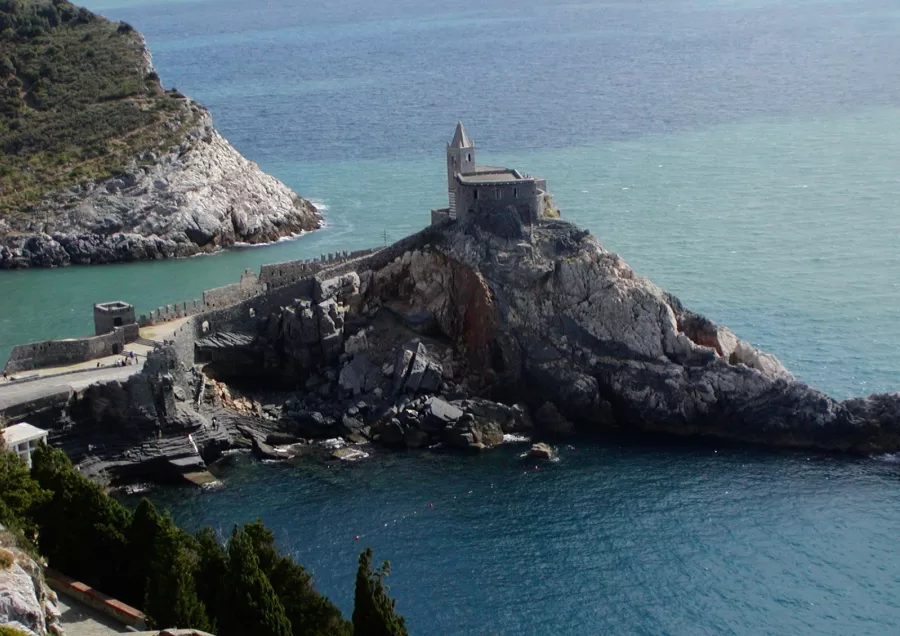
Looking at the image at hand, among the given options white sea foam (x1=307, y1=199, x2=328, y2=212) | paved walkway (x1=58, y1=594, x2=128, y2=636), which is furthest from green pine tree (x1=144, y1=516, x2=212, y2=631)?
white sea foam (x1=307, y1=199, x2=328, y2=212)

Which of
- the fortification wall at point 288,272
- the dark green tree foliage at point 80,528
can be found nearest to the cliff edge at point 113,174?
the fortification wall at point 288,272

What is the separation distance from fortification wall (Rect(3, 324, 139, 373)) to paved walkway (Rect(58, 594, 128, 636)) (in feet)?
86.4

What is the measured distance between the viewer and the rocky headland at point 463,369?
64.8 m

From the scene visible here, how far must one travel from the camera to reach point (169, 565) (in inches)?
1715

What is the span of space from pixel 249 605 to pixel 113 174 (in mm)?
66659

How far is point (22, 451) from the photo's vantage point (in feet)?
190

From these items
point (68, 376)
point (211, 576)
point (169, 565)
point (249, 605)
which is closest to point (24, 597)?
point (169, 565)

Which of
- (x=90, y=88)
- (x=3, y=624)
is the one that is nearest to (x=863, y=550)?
(x=3, y=624)

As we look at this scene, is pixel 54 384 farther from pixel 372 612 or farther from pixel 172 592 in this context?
pixel 372 612

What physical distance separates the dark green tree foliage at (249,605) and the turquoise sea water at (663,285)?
29.4ft

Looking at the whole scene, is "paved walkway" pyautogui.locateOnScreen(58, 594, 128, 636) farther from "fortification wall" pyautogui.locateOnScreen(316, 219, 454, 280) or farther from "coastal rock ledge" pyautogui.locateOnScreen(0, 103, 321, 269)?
"coastal rock ledge" pyautogui.locateOnScreen(0, 103, 321, 269)

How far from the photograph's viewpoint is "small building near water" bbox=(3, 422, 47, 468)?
57.3 m

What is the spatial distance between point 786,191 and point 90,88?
178 feet

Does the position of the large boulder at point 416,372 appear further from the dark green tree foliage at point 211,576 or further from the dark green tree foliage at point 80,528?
the dark green tree foliage at point 211,576
